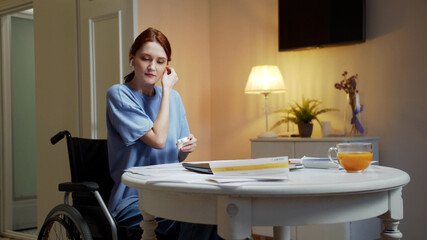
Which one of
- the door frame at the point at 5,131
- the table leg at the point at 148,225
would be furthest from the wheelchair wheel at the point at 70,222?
the door frame at the point at 5,131

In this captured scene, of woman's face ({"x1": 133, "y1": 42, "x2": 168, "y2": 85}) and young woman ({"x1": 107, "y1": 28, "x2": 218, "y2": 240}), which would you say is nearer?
young woman ({"x1": 107, "y1": 28, "x2": 218, "y2": 240})

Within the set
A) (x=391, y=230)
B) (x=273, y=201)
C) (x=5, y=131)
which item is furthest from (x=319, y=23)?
(x=5, y=131)

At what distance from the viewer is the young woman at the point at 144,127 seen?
1.71 m

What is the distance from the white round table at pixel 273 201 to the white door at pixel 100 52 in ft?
6.49

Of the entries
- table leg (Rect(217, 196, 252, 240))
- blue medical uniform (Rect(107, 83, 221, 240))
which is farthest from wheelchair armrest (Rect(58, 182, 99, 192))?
table leg (Rect(217, 196, 252, 240))

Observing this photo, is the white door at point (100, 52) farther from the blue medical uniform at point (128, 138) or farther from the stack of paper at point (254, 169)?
the stack of paper at point (254, 169)

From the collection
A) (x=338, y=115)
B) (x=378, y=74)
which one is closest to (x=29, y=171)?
(x=338, y=115)

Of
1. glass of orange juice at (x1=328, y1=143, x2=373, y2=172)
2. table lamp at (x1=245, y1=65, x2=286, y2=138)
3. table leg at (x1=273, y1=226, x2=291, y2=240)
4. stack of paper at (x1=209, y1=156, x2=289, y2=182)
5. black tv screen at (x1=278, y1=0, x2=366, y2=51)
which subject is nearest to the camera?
stack of paper at (x1=209, y1=156, x2=289, y2=182)

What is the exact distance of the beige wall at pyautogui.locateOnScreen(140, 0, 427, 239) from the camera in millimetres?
3051

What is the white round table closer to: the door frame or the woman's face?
the woman's face

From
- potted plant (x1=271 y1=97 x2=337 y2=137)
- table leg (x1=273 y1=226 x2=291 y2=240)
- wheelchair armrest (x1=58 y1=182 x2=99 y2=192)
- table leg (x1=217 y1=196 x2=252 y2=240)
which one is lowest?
table leg (x1=273 y1=226 x2=291 y2=240)

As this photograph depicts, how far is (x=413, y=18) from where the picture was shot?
306cm

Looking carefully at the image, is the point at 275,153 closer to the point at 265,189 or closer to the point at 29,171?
the point at 265,189

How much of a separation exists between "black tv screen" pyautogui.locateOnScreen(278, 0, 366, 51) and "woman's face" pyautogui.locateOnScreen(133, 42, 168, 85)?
1748 mm
